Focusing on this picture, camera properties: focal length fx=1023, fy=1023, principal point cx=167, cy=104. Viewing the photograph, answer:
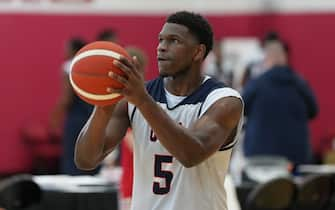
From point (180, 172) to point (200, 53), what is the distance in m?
0.54

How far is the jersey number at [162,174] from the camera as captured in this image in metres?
4.35

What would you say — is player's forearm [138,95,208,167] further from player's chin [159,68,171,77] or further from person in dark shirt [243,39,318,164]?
person in dark shirt [243,39,318,164]

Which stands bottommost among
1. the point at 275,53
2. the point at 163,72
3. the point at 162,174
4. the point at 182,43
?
the point at 275,53

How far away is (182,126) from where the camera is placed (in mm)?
4219

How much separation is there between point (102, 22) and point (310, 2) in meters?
2.90

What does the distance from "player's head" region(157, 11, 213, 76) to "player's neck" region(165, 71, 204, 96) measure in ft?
0.16

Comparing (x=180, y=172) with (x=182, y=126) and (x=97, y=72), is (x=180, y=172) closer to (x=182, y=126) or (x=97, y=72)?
(x=182, y=126)

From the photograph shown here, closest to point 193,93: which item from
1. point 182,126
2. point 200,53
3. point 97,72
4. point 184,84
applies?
point 184,84

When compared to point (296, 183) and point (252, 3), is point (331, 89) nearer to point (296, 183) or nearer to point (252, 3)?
point (252, 3)

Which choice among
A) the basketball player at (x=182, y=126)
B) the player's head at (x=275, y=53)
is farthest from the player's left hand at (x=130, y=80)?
the player's head at (x=275, y=53)

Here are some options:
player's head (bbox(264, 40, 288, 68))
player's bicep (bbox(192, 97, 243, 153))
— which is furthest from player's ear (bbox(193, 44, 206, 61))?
player's head (bbox(264, 40, 288, 68))

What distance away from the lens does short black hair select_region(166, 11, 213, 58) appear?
4.42 m

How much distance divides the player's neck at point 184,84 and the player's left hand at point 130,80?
57 cm

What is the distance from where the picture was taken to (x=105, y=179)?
26.7 feet
